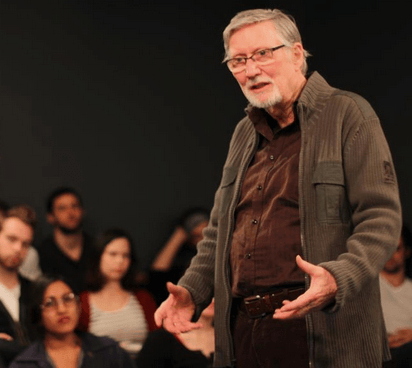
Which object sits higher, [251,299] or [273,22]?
[273,22]

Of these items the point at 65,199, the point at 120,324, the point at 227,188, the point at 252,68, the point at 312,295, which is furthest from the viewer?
the point at 65,199

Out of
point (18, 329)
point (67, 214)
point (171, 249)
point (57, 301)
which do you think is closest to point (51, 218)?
point (67, 214)

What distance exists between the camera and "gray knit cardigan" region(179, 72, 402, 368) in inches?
71.8

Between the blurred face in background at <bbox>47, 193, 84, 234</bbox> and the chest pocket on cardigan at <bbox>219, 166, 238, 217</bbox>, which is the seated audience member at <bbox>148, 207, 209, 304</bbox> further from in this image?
the chest pocket on cardigan at <bbox>219, 166, 238, 217</bbox>

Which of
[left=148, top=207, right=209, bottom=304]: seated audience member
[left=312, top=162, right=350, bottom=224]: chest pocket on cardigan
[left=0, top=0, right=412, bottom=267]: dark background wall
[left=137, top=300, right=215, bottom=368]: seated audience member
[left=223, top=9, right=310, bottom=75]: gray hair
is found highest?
[left=0, top=0, right=412, bottom=267]: dark background wall

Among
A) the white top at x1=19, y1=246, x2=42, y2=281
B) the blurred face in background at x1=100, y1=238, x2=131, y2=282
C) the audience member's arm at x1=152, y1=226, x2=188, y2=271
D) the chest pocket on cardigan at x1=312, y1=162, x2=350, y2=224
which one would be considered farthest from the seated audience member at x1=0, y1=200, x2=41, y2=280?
the chest pocket on cardigan at x1=312, y1=162, x2=350, y2=224

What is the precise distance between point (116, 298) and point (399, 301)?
1593 mm

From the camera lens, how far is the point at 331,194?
1.91m

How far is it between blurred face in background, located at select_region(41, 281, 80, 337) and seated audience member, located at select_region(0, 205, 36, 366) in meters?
0.13

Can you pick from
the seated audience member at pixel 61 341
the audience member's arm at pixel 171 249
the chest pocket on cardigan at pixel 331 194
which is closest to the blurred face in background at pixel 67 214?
the audience member's arm at pixel 171 249

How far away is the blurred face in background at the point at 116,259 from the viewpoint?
14.3ft

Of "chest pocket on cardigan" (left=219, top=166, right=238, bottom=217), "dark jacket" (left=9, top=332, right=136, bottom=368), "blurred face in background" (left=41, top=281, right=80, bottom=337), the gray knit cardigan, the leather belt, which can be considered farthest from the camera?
"blurred face in background" (left=41, top=281, right=80, bottom=337)

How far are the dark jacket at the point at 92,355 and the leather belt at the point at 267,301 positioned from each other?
175 centimetres

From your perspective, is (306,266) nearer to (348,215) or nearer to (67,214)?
(348,215)
